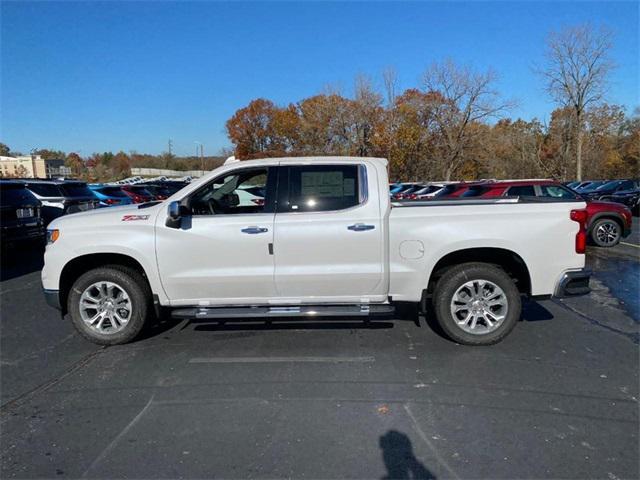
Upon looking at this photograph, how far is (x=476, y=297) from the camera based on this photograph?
4883mm

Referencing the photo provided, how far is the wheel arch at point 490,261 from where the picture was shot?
4930 mm

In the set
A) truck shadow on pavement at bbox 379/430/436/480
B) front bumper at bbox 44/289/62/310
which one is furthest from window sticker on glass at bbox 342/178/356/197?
front bumper at bbox 44/289/62/310

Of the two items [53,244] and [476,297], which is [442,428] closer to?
[476,297]

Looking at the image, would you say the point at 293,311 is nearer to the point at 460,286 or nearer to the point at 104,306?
the point at 460,286

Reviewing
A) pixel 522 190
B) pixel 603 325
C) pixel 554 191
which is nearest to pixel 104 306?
pixel 603 325

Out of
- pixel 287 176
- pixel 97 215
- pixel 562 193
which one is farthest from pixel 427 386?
pixel 562 193

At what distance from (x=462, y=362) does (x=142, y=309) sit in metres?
3.29

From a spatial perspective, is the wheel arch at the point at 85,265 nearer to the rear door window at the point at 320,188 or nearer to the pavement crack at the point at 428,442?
the rear door window at the point at 320,188

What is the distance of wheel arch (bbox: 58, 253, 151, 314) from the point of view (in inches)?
197

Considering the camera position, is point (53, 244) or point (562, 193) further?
point (562, 193)

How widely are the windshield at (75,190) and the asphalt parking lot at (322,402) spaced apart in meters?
9.61

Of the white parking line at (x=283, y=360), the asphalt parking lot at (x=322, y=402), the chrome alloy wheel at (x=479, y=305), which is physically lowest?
the asphalt parking lot at (x=322, y=402)

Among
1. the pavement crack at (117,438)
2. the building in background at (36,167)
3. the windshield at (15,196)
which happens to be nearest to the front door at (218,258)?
the pavement crack at (117,438)

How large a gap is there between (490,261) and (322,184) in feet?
6.64
